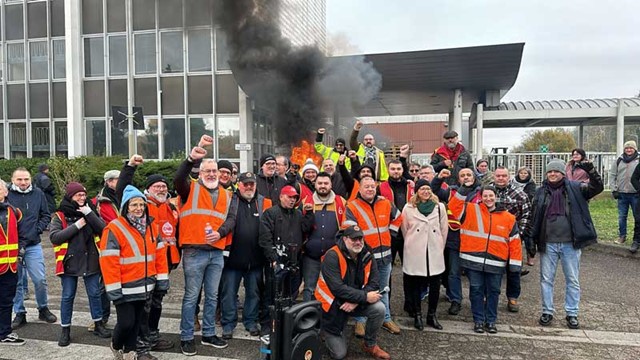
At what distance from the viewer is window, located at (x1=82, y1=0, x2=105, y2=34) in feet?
57.8

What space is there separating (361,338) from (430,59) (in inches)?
427

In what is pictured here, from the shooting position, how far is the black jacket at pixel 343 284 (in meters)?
4.16

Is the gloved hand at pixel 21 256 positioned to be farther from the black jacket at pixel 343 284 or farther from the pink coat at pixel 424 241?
the pink coat at pixel 424 241

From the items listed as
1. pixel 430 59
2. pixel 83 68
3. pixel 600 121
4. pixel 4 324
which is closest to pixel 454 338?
pixel 4 324

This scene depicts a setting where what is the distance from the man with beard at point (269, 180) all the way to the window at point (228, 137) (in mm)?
10962

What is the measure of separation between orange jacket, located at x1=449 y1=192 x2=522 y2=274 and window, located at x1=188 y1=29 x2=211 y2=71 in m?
13.9

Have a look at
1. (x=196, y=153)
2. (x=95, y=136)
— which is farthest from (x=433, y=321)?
(x=95, y=136)

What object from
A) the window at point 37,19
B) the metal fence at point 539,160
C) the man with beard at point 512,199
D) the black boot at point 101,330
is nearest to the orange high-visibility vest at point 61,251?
the black boot at point 101,330

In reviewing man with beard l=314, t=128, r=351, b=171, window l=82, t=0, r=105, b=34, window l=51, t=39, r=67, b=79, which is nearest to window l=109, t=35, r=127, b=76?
window l=82, t=0, r=105, b=34

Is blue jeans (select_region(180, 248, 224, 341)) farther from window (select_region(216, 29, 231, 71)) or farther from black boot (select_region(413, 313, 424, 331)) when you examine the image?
window (select_region(216, 29, 231, 71))

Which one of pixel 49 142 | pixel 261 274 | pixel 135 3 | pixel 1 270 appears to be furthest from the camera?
pixel 49 142

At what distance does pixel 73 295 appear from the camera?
15.5 feet

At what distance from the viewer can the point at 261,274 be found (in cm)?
498

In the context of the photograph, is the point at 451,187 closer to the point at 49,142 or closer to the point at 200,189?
the point at 200,189
